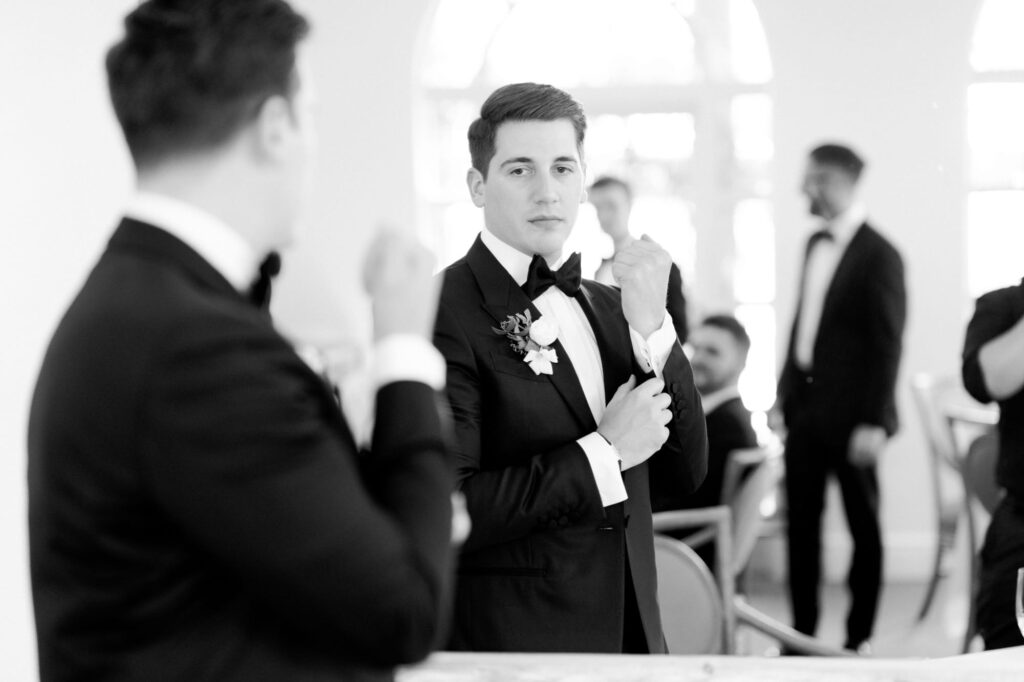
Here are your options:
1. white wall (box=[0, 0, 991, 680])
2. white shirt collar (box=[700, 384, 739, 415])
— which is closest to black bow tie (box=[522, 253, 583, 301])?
white shirt collar (box=[700, 384, 739, 415])

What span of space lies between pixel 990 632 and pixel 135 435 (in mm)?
1777

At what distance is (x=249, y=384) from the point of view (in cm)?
80

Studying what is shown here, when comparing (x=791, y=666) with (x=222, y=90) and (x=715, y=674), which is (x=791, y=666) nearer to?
(x=715, y=674)

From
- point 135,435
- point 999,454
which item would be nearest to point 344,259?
point 999,454

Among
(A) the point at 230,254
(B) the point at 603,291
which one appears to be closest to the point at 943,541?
(B) the point at 603,291

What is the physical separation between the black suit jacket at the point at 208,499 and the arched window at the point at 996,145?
5.48 metres

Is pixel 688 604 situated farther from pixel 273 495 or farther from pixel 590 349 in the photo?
pixel 273 495

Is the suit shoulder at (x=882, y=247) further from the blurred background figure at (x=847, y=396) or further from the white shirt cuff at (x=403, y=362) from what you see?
the white shirt cuff at (x=403, y=362)

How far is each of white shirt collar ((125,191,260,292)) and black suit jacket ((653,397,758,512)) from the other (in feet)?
8.85

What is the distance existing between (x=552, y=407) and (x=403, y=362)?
77 centimetres

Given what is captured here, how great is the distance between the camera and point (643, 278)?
1.59 meters

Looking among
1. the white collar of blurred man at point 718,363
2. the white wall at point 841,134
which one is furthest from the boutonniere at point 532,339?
the white wall at point 841,134

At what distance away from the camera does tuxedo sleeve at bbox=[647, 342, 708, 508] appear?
1.64 meters

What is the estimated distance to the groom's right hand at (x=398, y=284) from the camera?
0.90 meters
